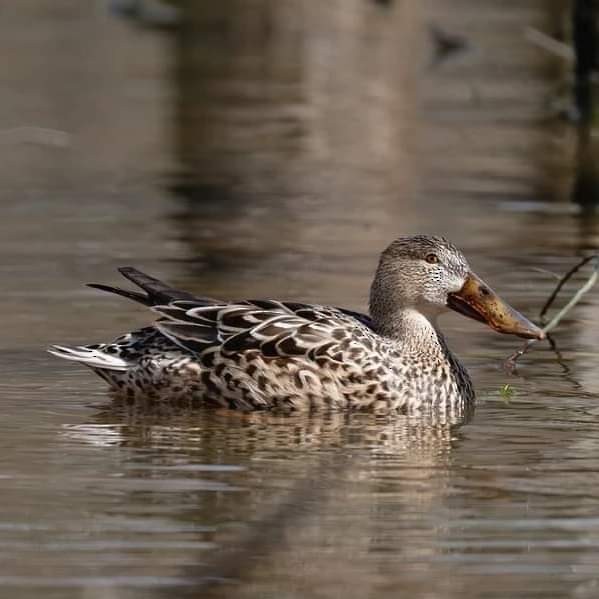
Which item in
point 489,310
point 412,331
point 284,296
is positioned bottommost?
point 284,296

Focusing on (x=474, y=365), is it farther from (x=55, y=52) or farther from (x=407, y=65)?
(x=55, y=52)

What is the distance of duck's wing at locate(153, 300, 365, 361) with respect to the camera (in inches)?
402

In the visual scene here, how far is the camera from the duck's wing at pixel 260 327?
33.5ft

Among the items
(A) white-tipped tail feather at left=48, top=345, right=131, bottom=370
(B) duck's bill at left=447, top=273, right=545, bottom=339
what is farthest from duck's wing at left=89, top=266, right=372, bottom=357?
(B) duck's bill at left=447, top=273, right=545, bottom=339

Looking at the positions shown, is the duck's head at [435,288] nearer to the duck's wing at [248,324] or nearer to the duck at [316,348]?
the duck at [316,348]

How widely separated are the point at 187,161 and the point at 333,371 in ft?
34.2

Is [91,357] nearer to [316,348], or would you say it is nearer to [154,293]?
[154,293]

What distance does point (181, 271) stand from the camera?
13781 millimetres

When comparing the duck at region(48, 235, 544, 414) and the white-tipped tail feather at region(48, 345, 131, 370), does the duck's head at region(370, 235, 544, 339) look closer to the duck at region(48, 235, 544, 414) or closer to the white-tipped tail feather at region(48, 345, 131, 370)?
the duck at region(48, 235, 544, 414)

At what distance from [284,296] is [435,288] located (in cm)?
248

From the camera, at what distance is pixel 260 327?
1030 centimetres

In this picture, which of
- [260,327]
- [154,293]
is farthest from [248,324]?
[154,293]

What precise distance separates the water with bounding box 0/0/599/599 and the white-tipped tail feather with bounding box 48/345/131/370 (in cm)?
19

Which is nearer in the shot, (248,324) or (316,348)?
(316,348)
